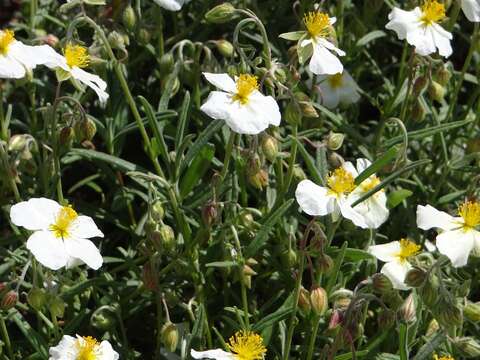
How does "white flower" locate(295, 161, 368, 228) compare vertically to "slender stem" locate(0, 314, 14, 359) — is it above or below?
above

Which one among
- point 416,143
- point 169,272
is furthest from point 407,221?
point 169,272

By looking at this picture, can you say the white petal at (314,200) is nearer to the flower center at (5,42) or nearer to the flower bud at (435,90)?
the flower bud at (435,90)

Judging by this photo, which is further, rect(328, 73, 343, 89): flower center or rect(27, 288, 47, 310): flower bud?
rect(328, 73, 343, 89): flower center

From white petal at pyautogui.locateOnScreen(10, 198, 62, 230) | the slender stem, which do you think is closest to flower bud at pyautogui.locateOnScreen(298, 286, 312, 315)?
white petal at pyautogui.locateOnScreen(10, 198, 62, 230)

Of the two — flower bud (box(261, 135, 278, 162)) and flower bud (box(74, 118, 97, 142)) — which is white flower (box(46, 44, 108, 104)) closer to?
flower bud (box(74, 118, 97, 142))

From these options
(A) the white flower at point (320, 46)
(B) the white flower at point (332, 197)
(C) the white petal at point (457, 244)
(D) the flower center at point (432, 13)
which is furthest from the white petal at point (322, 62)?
(C) the white petal at point (457, 244)

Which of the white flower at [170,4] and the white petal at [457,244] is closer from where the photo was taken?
the white petal at [457,244]

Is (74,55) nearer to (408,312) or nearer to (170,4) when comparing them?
(170,4)
